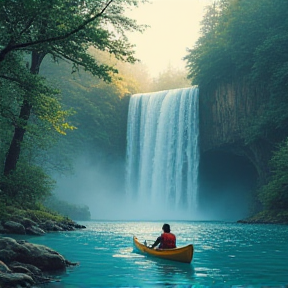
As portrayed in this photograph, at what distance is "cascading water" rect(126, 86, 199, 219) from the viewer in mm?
41781

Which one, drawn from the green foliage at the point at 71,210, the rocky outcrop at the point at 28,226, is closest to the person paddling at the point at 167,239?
the rocky outcrop at the point at 28,226

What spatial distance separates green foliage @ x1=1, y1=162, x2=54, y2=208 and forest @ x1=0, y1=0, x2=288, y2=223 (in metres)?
0.05

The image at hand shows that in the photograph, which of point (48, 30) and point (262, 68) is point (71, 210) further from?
point (48, 30)

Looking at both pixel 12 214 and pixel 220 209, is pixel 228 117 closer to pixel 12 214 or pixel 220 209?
pixel 220 209

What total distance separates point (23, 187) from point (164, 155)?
77.0 feet

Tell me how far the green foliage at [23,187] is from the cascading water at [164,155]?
21.7m

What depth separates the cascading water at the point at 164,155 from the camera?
137 ft

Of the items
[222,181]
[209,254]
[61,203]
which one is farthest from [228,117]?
[209,254]

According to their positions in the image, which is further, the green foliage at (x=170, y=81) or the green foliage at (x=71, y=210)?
the green foliage at (x=170, y=81)

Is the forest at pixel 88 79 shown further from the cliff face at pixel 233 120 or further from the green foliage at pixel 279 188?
the cliff face at pixel 233 120

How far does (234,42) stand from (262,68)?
4.29 metres

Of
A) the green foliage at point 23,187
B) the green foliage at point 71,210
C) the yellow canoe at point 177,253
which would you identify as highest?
the green foliage at point 71,210

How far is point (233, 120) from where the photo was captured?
3750 centimetres

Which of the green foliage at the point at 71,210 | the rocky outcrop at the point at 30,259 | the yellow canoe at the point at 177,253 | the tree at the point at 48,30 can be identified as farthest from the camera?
the green foliage at the point at 71,210
